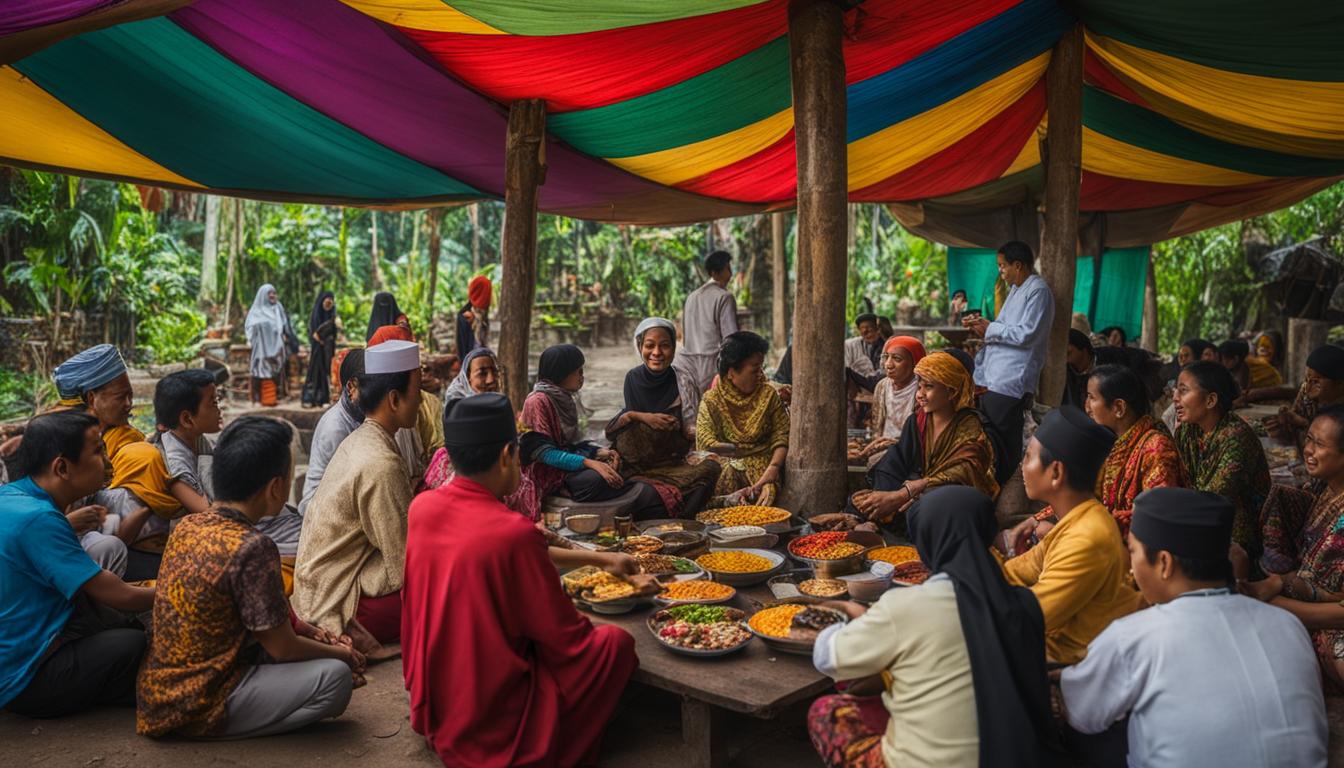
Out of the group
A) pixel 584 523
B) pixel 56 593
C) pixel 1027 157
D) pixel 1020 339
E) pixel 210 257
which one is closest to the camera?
pixel 56 593

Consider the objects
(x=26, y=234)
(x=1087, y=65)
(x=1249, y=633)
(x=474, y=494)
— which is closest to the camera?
(x=1249, y=633)

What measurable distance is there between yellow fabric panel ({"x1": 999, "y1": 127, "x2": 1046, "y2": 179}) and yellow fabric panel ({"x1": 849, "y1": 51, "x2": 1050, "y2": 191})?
981 millimetres

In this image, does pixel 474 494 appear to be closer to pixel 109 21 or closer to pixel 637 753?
pixel 637 753

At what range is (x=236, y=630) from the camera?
2.92 meters

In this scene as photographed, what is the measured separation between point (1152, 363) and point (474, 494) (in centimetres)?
718

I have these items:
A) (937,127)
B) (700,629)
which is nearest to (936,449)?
(700,629)

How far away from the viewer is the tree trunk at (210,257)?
17.4 m

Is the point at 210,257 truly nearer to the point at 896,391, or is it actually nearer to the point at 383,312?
the point at 383,312

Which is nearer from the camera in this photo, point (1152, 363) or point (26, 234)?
point (1152, 363)

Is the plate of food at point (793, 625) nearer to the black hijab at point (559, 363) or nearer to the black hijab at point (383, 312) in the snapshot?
the black hijab at point (559, 363)

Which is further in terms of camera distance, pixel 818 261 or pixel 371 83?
pixel 371 83

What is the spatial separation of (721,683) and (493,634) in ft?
2.35

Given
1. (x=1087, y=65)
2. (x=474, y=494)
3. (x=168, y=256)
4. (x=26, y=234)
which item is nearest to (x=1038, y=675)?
(x=474, y=494)

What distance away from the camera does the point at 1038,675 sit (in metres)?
2.21
